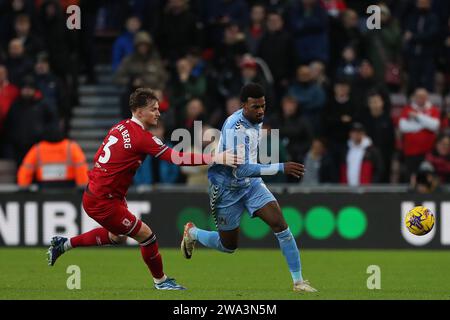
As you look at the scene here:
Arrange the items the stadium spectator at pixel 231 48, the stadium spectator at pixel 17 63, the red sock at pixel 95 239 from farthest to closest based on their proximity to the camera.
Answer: the stadium spectator at pixel 17 63, the stadium spectator at pixel 231 48, the red sock at pixel 95 239

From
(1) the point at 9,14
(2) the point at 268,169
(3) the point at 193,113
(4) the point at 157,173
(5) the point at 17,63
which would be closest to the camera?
(2) the point at 268,169

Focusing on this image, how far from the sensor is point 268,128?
19547mm

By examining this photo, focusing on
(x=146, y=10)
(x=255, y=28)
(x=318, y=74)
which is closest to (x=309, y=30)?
(x=318, y=74)

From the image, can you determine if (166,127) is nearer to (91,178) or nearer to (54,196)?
(54,196)

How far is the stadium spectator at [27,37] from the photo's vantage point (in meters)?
21.8

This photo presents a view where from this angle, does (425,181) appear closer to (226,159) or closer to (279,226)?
(279,226)

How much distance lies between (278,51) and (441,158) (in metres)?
3.39

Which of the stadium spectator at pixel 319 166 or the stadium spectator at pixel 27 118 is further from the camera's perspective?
the stadium spectator at pixel 27 118

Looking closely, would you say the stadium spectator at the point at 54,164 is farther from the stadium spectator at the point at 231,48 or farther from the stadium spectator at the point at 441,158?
the stadium spectator at the point at 441,158

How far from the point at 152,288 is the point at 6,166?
8668mm

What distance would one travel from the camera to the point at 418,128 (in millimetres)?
20078

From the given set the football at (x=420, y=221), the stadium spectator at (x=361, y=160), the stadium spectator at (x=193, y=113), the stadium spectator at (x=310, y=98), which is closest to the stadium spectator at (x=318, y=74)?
the stadium spectator at (x=310, y=98)

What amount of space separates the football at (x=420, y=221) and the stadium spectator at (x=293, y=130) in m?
6.45

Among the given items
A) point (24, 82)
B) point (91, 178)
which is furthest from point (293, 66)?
point (91, 178)
